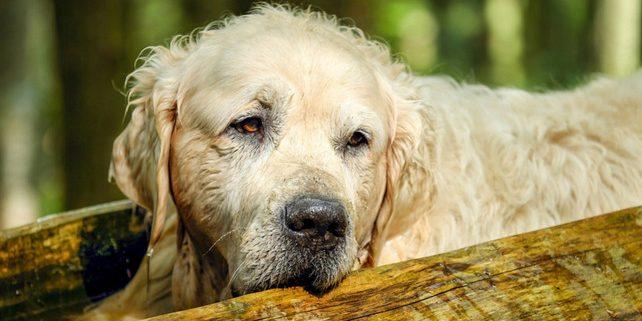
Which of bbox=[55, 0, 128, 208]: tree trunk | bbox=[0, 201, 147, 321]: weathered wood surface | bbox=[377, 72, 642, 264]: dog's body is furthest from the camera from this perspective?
bbox=[55, 0, 128, 208]: tree trunk

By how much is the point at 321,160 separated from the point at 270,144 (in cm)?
26

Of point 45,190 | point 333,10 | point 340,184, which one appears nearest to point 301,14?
point 340,184

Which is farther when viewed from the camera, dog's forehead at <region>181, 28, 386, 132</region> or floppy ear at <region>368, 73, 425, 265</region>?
floppy ear at <region>368, 73, 425, 265</region>

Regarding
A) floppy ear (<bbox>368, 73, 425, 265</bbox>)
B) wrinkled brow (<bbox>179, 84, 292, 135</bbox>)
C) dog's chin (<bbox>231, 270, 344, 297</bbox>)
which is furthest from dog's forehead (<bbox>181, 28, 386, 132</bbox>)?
dog's chin (<bbox>231, 270, 344, 297</bbox>)

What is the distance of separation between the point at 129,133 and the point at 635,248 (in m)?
2.43

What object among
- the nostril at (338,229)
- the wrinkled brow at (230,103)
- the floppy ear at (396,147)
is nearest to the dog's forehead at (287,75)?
the wrinkled brow at (230,103)

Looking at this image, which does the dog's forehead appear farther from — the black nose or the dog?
the black nose

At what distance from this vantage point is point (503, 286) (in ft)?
9.47

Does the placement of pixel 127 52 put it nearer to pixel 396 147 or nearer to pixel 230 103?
pixel 396 147

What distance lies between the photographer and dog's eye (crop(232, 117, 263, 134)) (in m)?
4.04

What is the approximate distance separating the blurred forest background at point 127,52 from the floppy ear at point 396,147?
1.83 feet

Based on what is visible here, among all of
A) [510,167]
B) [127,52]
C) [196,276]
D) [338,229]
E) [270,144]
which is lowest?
[196,276]

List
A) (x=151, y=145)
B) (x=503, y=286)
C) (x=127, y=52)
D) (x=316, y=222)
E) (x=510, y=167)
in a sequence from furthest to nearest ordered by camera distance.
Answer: (x=127, y=52), (x=510, y=167), (x=151, y=145), (x=316, y=222), (x=503, y=286)

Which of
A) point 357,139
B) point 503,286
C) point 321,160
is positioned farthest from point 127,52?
point 503,286
